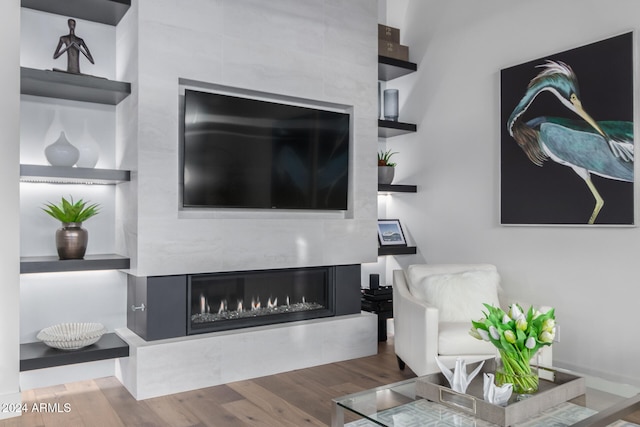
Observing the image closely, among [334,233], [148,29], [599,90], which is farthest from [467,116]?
[148,29]

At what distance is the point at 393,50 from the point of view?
4.52 metres

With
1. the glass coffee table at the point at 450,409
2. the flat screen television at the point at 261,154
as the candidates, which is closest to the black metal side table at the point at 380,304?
the flat screen television at the point at 261,154

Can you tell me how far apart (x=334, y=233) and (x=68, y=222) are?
183 cm

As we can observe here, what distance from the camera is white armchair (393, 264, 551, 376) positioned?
293 cm

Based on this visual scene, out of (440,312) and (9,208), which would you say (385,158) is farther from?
(9,208)

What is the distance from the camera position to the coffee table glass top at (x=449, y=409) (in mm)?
1837

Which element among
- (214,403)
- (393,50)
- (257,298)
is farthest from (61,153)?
(393,50)

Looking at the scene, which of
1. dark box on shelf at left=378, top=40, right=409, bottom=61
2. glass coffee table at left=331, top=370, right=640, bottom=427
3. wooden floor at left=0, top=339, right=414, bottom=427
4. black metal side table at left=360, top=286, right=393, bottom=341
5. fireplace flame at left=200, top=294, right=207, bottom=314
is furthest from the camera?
dark box on shelf at left=378, top=40, right=409, bottom=61

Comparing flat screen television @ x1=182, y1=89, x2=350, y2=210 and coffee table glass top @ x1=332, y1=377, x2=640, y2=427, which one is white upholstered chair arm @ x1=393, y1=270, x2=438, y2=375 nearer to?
coffee table glass top @ x1=332, y1=377, x2=640, y2=427

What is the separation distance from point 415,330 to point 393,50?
2.61 meters

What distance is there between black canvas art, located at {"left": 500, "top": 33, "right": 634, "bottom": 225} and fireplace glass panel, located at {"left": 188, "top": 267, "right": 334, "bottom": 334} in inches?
59.8

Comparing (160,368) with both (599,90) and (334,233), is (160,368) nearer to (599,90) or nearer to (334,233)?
(334,233)

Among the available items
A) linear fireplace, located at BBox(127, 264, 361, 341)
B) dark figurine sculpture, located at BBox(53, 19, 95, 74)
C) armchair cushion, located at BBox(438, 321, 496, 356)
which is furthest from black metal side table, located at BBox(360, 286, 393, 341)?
dark figurine sculpture, located at BBox(53, 19, 95, 74)

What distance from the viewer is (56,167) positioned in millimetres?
2883
